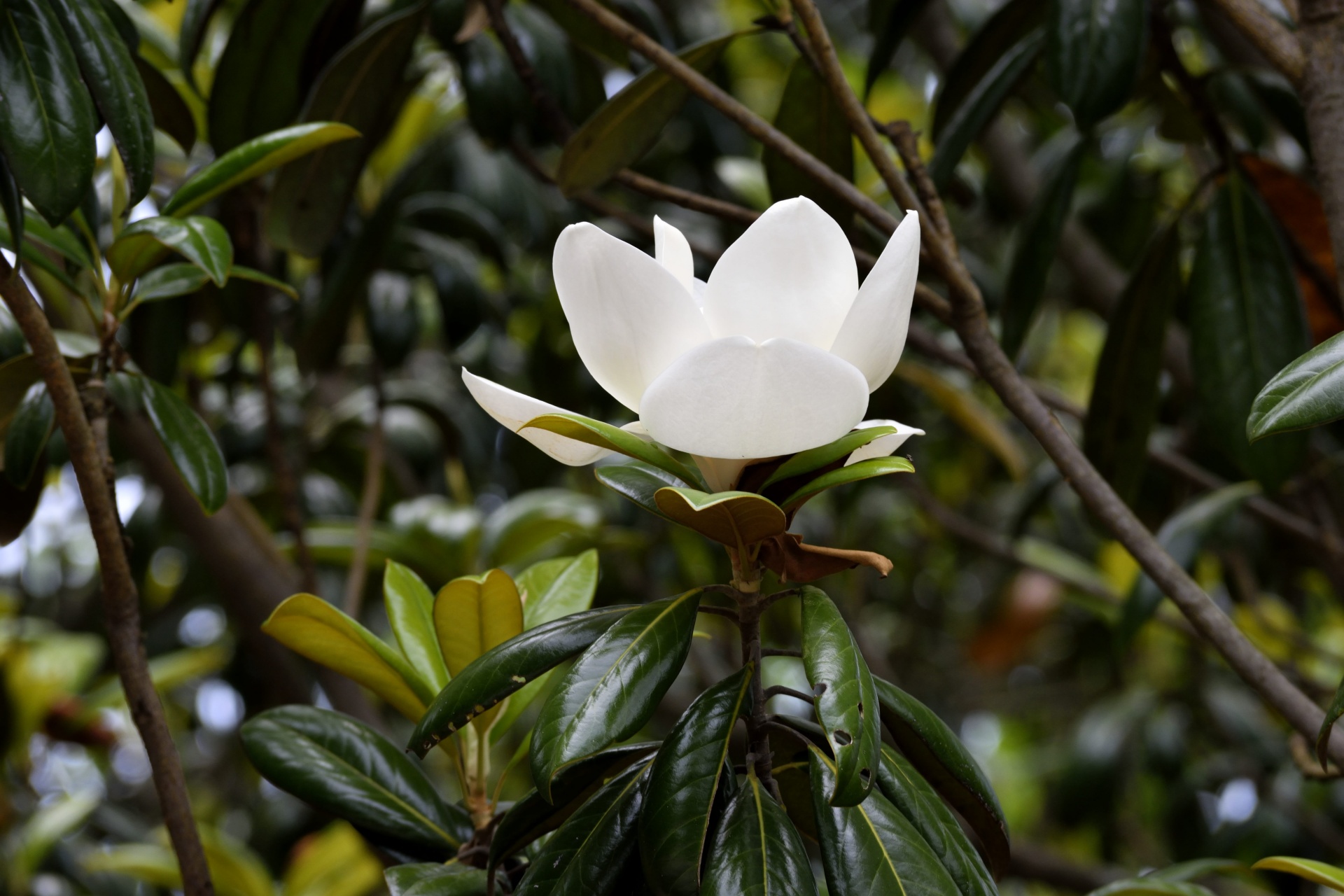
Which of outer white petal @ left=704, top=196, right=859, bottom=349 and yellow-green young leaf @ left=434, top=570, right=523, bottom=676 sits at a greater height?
outer white petal @ left=704, top=196, right=859, bottom=349

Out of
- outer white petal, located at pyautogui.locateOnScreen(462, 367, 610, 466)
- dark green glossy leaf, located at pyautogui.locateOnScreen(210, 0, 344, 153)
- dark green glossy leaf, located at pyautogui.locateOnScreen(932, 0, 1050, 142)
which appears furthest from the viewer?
dark green glossy leaf, located at pyautogui.locateOnScreen(932, 0, 1050, 142)

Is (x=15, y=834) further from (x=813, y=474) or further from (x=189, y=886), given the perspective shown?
(x=813, y=474)

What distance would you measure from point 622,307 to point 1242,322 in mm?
755

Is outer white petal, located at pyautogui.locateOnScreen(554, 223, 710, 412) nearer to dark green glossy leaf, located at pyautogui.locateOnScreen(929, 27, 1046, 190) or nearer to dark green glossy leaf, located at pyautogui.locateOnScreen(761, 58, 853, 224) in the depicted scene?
dark green glossy leaf, located at pyautogui.locateOnScreen(761, 58, 853, 224)

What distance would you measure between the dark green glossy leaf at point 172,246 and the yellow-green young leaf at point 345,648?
7.8 inches

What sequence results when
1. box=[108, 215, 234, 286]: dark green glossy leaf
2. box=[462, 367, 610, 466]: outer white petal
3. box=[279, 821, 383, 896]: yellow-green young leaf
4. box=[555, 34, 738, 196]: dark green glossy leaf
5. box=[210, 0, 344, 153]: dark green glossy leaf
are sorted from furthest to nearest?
box=[279, 821, 383, 896]: yellow-green young leaf → box=[210, 0, 344, 153]: dark green glossy leaf → box=[555, 34, 738, 196]: dark green glossy leaf → box=[108, 215, 234, 286]: dark green glossy leaf → box=[462, 367, 610, 466]: outer white petal

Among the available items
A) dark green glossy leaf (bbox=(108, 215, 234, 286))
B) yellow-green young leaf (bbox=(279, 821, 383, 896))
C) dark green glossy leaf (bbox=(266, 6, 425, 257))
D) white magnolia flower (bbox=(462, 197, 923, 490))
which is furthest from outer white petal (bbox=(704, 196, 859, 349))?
yellow-green young leaf (bbox=(279, 821, 383, 896))

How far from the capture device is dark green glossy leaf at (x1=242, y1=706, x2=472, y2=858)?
0.70 meters

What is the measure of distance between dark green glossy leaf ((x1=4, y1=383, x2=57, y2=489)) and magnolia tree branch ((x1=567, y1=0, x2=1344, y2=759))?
0.47m

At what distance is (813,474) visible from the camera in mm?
567

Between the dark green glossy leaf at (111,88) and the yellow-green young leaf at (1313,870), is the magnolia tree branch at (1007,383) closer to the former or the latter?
the yellow-green young leaf at (1313,870)

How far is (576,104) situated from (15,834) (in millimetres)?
1511

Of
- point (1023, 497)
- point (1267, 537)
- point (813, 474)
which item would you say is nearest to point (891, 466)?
point (813, 474)

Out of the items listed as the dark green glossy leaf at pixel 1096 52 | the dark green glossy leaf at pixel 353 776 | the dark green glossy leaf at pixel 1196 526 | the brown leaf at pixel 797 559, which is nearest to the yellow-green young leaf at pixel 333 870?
the dark green glossy leaf at pixel 353 776
